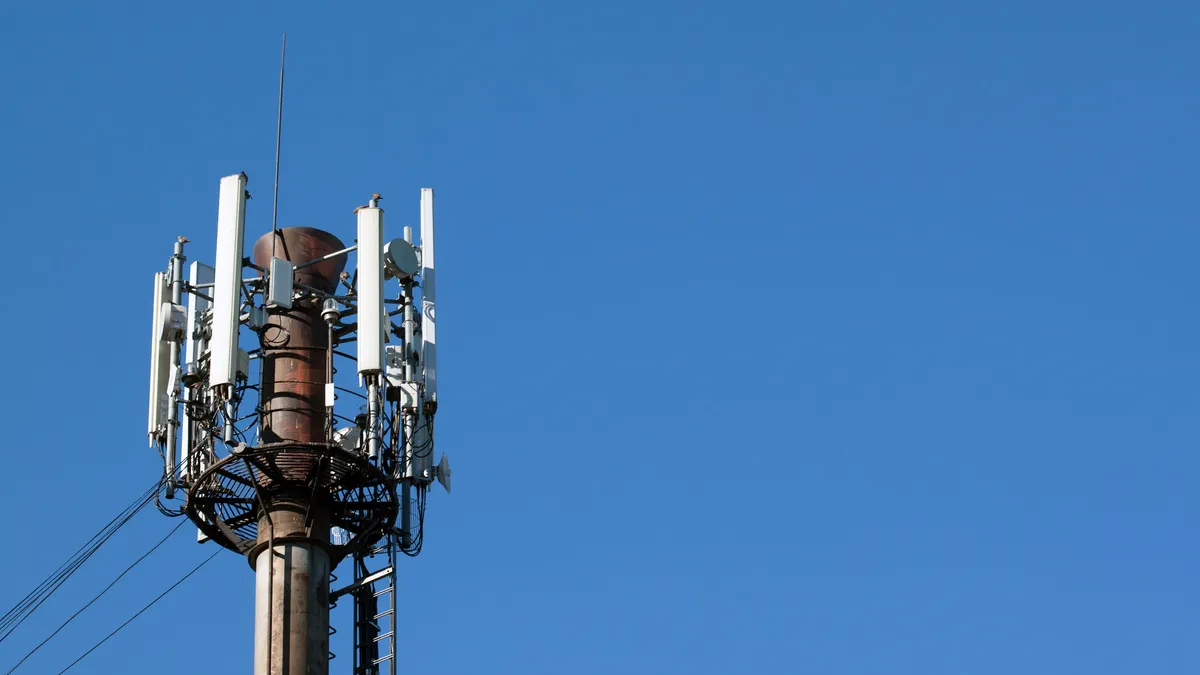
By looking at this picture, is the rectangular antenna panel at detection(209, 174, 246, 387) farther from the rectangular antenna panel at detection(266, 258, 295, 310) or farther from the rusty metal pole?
the rusty metal pole

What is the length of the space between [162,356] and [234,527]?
5029 millimetres

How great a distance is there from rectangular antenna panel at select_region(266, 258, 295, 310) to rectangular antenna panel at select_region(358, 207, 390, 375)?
6.01 ft

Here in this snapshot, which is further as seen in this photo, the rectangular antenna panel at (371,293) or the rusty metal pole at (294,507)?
the rectangular antenna panel at (371,293)

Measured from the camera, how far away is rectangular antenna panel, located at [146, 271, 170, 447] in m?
60.4

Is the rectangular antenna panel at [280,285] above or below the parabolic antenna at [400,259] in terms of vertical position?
below

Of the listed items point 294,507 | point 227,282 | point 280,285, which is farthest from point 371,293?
point 294,507

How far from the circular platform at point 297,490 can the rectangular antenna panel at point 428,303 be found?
3.25 m

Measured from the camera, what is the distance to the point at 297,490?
192ft

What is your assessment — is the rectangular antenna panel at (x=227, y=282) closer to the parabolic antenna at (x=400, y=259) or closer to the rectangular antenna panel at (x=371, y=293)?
the rectangular antenna panel at (x=371, y=293)

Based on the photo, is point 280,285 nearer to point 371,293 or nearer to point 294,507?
point 371,293

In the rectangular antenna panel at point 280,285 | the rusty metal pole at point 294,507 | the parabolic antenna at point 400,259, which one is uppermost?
the parabolic antenna at point 400,259

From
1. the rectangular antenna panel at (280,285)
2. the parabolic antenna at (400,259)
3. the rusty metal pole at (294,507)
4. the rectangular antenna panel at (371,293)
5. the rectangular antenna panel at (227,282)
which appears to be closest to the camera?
the rusty metal pole at (294,507)

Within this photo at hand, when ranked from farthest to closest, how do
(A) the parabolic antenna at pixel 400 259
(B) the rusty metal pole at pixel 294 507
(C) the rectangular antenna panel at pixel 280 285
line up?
(A) the parabolic antenna at pixel 400 259 → (C) the rectangular antenna panel at pixel 280 285 → (B) the rusty metal pole at pixel 294 507

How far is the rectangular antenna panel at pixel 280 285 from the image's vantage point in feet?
197
